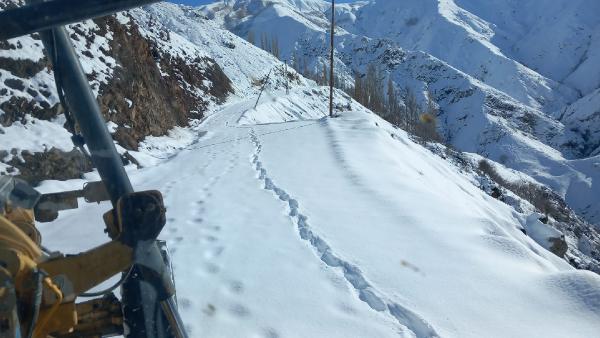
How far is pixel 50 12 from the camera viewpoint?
136cm

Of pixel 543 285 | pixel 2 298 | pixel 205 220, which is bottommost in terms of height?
pixel 205 220

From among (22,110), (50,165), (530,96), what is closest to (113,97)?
(22,110)

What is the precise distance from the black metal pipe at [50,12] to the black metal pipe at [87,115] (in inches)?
11.9

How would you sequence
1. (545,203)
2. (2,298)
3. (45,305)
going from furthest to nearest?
1. (545,203)
2. (45,305)
3. (2,298)

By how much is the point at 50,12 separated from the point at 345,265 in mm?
4447

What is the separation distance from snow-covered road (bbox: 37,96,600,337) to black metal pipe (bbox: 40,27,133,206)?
2354 mm

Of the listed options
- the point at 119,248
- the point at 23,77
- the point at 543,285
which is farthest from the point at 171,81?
the point at 119,248

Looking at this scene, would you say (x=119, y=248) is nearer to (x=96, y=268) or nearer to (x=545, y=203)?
(x=96, y=268)

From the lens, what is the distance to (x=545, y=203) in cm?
4984

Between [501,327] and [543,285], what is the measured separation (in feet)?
4.19

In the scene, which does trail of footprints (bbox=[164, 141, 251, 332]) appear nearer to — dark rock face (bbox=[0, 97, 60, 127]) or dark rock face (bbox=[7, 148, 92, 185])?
dark rock face (bbox=[7, 148, 92, 185])

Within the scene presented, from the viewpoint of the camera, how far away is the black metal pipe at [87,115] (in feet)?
5.46

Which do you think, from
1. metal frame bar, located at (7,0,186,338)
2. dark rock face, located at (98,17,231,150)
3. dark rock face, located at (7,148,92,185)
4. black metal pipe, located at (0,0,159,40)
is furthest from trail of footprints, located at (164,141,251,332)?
dark rock face, located at (98,17,231,150)

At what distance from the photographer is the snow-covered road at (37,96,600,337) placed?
4.11 meters
